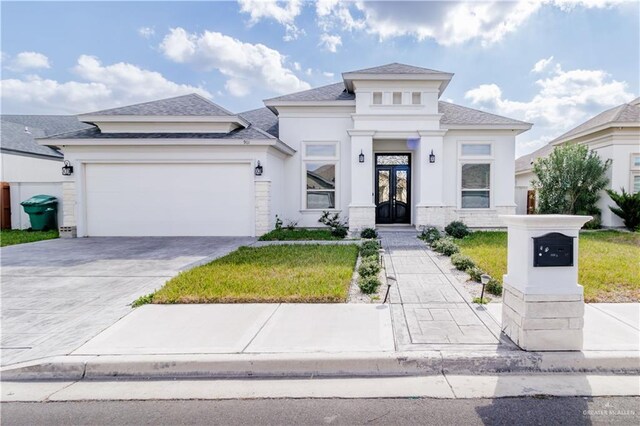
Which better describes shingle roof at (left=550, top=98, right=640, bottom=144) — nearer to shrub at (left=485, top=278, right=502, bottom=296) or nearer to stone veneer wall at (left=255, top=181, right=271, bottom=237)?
shrub at (left=485, top=278, right=502, bottom=296)

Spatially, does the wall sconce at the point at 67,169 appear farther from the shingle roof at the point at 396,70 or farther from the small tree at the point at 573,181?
the small tree at the point at 573,181

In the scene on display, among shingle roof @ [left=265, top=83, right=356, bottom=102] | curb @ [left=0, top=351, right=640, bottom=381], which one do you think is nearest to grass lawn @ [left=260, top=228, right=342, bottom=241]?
shingle roof @ [left=265, top=83, right=356, bottom=102]

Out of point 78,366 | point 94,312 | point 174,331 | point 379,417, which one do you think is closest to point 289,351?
point 379,417

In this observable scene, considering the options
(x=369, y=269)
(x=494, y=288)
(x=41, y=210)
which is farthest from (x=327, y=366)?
(x=41, y=210)

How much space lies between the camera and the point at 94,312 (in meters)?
4.66

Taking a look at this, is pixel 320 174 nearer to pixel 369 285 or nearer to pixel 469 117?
pixel 469 117

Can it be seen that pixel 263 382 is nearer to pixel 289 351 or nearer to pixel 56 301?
pixel 289 351

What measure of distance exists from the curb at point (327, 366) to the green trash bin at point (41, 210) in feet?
41.4

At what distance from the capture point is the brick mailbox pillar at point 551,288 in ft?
11.1

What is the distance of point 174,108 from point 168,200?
3.60m

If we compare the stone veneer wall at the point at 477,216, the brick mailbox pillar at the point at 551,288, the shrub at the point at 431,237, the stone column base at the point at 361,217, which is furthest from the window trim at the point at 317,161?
the brick mailbox pillar at the point at 551,288

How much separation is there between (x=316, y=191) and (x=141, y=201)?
6.31 metres

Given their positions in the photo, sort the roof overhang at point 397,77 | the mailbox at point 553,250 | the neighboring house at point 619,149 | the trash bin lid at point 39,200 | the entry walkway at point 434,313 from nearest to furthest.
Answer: the mailbox at point 553,250 → the entry walkway at point 434,313 → the roof overhang at point 397,77 → the trash bin lid at point 39,200 → the neighboring house at point 619,149

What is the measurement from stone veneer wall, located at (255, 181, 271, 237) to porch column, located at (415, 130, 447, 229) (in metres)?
5.48
